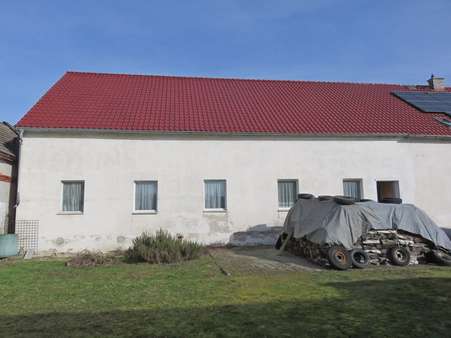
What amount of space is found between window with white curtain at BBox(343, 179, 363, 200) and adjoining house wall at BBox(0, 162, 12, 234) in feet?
41.9

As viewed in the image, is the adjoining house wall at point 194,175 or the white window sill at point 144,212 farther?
the white window sill at point 144,212

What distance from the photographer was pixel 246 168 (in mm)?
13328

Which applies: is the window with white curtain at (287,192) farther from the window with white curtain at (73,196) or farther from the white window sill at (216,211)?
the window with white curtain at (73,196)

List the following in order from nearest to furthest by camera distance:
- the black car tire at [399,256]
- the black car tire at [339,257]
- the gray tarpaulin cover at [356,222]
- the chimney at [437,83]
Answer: the black car tire at [339,257], the gray tarpaulin cover at [356,222], the black car tire at [399,256], the chimney at [437,83]

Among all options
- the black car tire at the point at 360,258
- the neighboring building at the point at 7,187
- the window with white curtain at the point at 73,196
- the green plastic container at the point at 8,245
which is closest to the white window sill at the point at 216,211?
the window with white curtain at the point at 73,196

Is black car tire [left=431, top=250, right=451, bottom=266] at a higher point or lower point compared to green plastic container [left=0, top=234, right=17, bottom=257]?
lower

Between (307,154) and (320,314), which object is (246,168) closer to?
(307,154)

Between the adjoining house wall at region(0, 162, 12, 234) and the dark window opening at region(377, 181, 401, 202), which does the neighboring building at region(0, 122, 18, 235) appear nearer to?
the adjoining house wall at region(0, 162, 12, 234)

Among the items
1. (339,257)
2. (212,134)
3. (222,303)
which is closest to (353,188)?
(339,257)

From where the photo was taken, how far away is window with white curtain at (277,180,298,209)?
13609 mm

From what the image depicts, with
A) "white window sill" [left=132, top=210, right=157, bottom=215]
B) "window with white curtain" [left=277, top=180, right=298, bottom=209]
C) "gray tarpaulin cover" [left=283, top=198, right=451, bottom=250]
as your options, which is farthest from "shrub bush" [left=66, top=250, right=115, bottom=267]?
"window with white curtain" [left=277, top=180, right=298, bottom=209]

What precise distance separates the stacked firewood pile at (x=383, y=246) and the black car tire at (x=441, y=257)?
0.71 ft

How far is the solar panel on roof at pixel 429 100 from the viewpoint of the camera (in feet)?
56.4

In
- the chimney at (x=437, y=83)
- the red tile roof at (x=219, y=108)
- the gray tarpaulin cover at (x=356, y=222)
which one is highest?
the chimney at (x=437, y=83)
